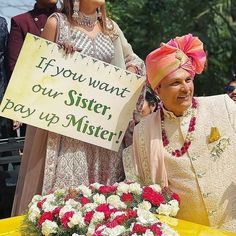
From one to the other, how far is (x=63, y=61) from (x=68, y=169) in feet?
2.35

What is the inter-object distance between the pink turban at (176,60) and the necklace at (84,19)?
71 centimetres

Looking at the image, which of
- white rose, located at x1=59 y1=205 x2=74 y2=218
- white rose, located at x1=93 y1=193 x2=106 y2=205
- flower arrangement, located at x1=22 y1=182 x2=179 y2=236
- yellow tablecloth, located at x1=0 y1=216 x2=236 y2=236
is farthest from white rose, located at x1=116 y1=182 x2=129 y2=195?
white rose, located at x1=59 y1=205 x2=74 y2=218

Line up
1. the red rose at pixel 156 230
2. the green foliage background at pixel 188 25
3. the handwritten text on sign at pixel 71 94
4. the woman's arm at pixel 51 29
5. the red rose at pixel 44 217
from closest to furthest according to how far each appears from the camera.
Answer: the red rose at pixel 156 230, the red rose at pixel 44 217, the handwritten text on sign at pixel 71 94, the woman's arm at pixel 51 29, the green foliage background at pixel 188 25

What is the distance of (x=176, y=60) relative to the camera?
4.01m

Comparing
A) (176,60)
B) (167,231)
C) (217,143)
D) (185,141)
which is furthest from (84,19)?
(167,231)

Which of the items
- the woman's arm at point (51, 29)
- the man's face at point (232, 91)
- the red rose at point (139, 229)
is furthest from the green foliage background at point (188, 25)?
the red rose at point (139, 229)

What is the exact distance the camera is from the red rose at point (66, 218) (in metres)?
3.31

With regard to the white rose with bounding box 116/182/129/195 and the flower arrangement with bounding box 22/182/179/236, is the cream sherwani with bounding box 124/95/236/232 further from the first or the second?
the white rose with bounding box 116/182/129/195

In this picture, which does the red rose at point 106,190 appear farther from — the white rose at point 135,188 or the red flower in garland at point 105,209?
the red flower in garland at point 105,209

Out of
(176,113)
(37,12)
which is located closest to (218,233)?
(176,113)

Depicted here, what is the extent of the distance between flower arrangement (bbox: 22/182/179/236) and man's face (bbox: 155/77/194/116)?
50 centimetres

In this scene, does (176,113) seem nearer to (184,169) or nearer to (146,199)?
(184,169)

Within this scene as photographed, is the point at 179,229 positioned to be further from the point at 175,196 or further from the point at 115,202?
the point at 175,196

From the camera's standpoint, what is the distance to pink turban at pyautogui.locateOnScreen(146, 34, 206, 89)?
13.1 ft
